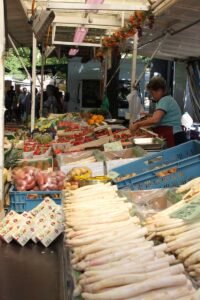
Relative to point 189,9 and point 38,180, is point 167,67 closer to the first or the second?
point 189,9

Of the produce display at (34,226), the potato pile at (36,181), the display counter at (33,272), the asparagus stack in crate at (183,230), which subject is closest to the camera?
the asparagus stack in crate at (183,230)

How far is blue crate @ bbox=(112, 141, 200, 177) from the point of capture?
4.71m

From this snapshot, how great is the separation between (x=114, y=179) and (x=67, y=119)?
7.04 meters

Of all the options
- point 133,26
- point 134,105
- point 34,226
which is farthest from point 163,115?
point 34,226

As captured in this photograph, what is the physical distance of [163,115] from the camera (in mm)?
6734

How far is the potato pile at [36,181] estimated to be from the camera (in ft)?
13.9

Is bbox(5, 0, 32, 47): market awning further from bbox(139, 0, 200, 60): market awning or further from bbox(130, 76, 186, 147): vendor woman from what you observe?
bbox(130, 76, 186, 147): vendor woman

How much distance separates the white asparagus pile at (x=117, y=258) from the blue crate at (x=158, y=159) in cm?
155

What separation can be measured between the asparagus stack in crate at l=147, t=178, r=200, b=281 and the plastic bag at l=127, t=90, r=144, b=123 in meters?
6.08

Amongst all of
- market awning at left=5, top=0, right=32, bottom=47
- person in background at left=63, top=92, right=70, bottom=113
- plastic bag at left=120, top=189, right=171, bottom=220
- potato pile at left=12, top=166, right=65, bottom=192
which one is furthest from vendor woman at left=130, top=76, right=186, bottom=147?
person in background at left=63, top=92, right=70, bottom=113

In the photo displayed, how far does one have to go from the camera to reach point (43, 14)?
5.74m

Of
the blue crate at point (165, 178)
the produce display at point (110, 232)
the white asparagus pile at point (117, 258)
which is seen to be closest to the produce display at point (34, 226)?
the produce display at point (110, 232)

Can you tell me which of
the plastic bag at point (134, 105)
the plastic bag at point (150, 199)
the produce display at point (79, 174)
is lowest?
the plastic bag at point (134, 105)

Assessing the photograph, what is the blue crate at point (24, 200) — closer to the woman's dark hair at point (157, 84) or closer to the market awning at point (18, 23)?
the market awning at point (18, 23)
